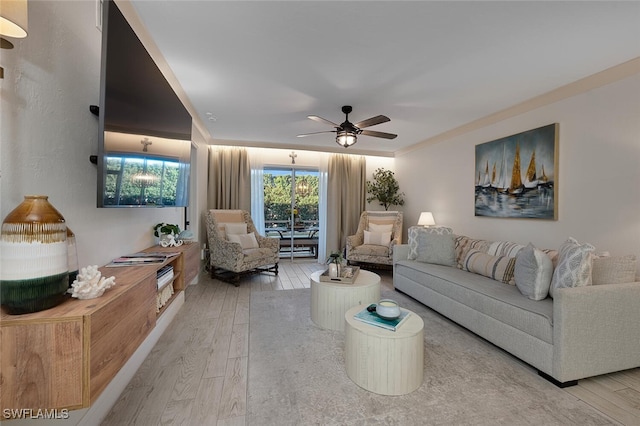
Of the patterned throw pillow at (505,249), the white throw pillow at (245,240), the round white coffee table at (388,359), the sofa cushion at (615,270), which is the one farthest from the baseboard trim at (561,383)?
the white throw pillow at (245,240)

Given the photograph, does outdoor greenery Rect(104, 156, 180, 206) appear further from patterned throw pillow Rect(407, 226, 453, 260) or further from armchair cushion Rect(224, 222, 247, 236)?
patterned throw pillow Rect(407, 226, 453, 260)

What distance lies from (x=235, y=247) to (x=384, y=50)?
3.04 m

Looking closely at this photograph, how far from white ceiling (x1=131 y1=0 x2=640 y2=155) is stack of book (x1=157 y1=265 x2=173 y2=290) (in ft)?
6.12

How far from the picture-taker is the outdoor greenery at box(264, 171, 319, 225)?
5.86 metres

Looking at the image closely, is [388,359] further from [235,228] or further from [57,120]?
[235,228]

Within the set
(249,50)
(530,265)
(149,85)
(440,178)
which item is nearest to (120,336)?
(149,85)

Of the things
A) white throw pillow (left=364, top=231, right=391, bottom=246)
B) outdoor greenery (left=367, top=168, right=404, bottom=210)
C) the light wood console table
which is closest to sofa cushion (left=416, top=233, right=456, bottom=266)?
white throw pillow (left=364, top=231, right=391, bottom=246)

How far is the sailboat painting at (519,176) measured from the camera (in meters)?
2.92

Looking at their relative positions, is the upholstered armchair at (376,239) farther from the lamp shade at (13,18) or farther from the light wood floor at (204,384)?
the lamp shade at (13,18)

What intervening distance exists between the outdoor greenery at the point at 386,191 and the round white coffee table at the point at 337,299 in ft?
11.3

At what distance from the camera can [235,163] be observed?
533 cm

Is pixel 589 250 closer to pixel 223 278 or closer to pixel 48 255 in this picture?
pixel 48 255

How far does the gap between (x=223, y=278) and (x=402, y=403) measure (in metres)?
3.23

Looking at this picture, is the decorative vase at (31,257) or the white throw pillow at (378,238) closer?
the decorative vase at (31,257)
